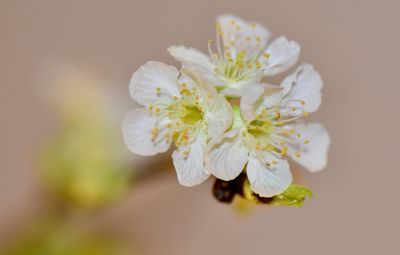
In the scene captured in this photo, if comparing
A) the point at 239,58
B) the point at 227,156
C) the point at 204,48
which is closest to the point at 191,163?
the point at 227,156

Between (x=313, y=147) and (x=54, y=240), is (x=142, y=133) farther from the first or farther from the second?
(x=54, y=240)

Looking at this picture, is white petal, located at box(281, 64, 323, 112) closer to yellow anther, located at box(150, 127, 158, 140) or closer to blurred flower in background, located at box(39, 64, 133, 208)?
yellow anther, located at box(150, 127, 158, 140)

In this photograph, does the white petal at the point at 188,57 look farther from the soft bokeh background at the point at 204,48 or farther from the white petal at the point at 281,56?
the soft bokeh background at the point at 204,48

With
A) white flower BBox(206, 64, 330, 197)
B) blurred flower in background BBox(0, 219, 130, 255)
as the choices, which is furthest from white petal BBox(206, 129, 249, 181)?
blurred flower in background BBox(0, 219, 130, 255)

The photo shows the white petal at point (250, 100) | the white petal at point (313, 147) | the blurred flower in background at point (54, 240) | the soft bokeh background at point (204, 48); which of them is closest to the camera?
the white petal at point (250, 100)

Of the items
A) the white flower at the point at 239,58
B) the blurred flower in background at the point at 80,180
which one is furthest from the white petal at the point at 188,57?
the blurred flower in background at the point at 80,180

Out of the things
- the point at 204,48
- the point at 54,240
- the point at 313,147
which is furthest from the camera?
the point at 204,48

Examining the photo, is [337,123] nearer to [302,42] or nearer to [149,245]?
[302,42]
